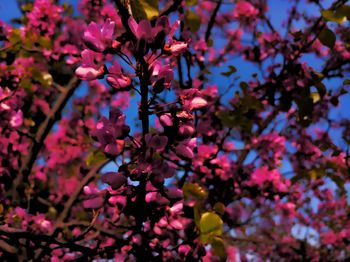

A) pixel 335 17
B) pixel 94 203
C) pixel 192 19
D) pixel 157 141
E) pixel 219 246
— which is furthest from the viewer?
pixel 192 19

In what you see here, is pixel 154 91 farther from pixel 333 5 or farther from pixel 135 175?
pixel 333 5

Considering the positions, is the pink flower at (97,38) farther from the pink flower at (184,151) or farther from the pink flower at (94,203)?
the pink flower at (94,203)

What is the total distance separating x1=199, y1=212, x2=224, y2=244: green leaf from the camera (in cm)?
167

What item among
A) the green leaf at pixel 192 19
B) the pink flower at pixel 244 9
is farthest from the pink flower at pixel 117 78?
the pink flower at pixel 244 9

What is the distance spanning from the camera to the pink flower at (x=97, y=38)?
158 cm

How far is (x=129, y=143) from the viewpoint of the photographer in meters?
1.76

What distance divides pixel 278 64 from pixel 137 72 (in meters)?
3.91

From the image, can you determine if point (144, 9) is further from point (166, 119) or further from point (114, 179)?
point (114, 179)

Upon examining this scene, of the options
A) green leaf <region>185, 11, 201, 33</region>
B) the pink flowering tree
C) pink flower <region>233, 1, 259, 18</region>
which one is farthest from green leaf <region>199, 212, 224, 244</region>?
pink flower <region>233, 1, 259, 18</region>

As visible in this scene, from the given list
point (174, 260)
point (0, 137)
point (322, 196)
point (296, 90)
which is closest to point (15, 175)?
point (0, 137)

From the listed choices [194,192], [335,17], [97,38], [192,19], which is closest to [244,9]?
[192,19]

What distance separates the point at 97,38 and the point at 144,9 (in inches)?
8.5

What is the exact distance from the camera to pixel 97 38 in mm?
1588

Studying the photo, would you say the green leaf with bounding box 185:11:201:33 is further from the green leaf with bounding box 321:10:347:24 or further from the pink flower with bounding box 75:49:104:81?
the pink flower with bounding box 75:49:104:81
